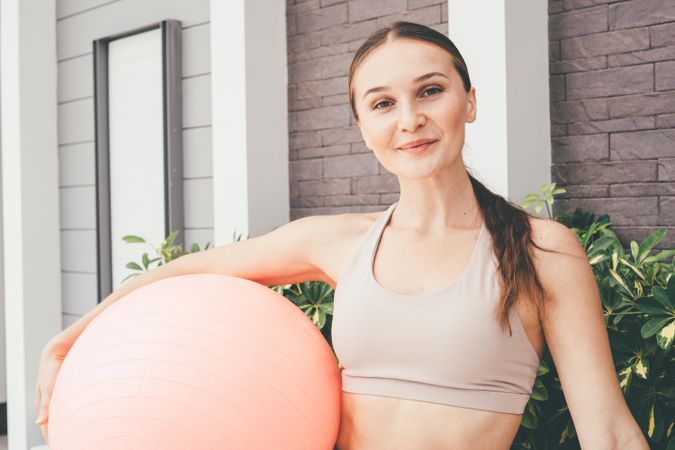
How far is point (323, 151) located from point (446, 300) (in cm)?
199

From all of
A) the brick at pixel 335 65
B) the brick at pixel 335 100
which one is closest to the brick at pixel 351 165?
the brick at pixel 335 100

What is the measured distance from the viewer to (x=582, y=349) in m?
1.44

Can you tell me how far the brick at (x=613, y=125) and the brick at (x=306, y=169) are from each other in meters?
1.22

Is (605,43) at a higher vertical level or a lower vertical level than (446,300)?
higher

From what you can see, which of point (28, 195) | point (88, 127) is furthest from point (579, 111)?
point (88, 127)

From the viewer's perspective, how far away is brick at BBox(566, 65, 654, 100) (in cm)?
242

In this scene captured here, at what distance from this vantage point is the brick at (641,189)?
2.39m

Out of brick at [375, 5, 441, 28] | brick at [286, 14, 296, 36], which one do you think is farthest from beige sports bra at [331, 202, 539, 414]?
brick at [286, 14, 296, 36]

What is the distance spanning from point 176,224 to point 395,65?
97.9 inches

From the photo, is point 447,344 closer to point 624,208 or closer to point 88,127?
point 624,208

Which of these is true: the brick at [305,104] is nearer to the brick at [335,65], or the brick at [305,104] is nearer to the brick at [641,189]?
the brick at [335,65]

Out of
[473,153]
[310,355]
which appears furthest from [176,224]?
[310,355]

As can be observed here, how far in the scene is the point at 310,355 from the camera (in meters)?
1.62

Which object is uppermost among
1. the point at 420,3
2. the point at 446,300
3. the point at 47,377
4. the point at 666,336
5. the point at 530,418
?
the point at 420,3
